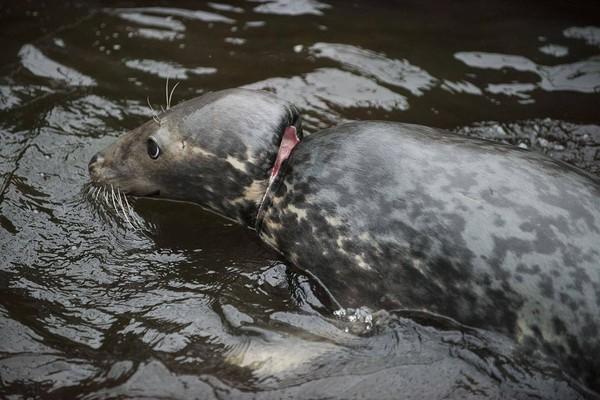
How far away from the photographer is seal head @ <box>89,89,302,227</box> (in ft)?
12.7

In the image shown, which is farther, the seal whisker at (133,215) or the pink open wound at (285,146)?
the seal whisker at (133,215)

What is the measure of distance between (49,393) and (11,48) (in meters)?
4.06

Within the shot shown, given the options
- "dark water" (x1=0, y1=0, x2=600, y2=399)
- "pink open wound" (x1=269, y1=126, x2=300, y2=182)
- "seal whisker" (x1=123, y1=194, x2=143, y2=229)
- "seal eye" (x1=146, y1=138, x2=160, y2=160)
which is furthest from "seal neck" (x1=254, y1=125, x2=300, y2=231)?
"seal whisker" (x1=123, y1=194, x2=143, y2=229)

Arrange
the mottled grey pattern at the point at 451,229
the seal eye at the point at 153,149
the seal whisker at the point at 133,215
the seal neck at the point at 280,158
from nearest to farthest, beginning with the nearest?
the mottled grey pattern at the point at 451,229, the seal neck at the point at 280,158, the seal eye at the point at 153,149, the seal whisker at the point at 133,215

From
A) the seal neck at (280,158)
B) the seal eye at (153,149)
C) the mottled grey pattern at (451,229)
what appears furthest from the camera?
the seal eye at (153,149)

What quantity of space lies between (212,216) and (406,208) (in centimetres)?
158

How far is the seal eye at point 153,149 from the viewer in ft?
13.5

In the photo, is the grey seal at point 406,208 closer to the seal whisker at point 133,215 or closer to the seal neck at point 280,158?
the seal neck at point 280,158

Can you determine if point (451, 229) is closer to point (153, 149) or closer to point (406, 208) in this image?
point (406, 208)

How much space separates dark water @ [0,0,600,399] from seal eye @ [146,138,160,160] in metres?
0.50

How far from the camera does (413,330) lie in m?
3.34

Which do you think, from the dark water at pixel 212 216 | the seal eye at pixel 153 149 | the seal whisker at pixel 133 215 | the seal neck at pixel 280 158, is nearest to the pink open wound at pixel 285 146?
the seal neck at pixel 280 158

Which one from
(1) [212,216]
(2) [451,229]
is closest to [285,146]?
(1) [212,216]

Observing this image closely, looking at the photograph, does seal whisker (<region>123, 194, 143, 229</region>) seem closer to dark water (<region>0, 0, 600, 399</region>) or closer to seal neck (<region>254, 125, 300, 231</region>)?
dark water (<region>0, 0, 600, 399</region>)
